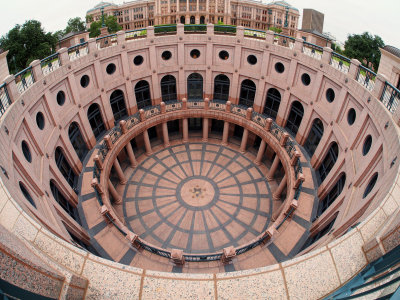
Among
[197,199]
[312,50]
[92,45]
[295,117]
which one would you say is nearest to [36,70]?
[92,45]

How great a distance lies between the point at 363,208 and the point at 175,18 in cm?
9917

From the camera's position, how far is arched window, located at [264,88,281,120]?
99.8 ft

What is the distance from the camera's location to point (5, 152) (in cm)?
1480

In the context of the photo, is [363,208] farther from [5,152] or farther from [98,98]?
[98,98]

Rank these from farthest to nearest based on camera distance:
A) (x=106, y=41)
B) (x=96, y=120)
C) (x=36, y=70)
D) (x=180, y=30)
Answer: (x=180, y=30) < (x=96, y=120) < (x=106, y=41) < (x=36, y=70)

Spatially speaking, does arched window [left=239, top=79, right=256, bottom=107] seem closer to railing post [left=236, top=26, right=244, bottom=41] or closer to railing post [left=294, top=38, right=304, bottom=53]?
railing post [left=236, top=26, right=244, bottom=41]

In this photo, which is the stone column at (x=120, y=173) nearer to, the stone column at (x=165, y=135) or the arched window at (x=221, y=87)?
the stone column at (x=165, y=135)

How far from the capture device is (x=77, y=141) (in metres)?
26.6

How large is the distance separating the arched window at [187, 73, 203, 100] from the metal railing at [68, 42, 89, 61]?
12382 mm

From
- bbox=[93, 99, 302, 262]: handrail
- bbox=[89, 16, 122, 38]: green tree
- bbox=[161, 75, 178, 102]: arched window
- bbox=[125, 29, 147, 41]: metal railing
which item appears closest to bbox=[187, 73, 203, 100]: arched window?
bbox=[93, 99, 302, 262]: handrail

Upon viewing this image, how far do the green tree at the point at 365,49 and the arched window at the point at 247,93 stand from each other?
49.9ft

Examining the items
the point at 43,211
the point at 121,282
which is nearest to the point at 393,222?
the point at 121,282

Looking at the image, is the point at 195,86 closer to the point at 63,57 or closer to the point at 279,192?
the point at 63,57

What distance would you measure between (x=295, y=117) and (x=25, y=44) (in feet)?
114
